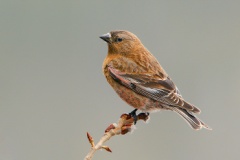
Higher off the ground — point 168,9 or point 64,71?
point 168,9

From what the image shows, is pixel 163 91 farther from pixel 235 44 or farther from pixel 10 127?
pixel 235 44

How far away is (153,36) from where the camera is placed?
3312 centimetres

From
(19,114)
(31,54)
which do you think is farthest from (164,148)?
(31,54)

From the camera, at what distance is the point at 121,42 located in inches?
326

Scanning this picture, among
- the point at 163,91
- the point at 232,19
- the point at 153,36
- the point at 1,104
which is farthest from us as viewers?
the point at 232,19

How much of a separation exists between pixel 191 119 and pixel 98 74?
19.1 meters

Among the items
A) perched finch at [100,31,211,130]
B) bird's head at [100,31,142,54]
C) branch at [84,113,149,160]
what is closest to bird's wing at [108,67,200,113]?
→ perched finch at [100,31,211,130]

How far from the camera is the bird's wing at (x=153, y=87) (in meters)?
7.50

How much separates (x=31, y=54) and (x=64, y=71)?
6.08 m

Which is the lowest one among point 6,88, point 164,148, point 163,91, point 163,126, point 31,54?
point 163,91

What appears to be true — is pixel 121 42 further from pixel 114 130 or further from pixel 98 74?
pixel 98 74

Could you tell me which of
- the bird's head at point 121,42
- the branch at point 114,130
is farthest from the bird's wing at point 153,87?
the branch at point 114,130

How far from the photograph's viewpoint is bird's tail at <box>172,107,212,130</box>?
6.98 m

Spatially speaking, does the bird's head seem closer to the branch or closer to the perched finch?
the perched finch
